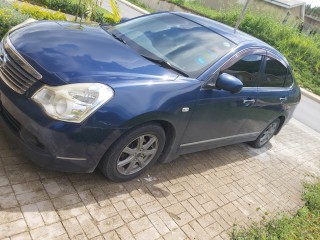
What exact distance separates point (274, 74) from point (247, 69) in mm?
867

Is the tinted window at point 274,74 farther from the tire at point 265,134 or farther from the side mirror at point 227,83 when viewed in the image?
the side mirror at point 227,83

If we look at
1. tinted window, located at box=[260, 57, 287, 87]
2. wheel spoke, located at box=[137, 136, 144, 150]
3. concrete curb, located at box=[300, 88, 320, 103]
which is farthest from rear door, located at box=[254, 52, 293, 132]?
concrete curb, located at box=[300, 88, 320, 103]

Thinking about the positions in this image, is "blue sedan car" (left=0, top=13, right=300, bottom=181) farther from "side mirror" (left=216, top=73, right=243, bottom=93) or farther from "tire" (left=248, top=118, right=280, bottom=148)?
"tire" (left=248, top=118, right=280, bottom=148)

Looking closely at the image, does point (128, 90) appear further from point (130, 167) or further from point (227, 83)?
point (227, 83)

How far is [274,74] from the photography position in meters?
4.85

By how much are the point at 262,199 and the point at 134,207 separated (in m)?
2.00

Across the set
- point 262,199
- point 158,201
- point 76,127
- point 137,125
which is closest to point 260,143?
point 262,199

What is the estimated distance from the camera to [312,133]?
8.59m

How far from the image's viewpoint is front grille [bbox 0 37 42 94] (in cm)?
284

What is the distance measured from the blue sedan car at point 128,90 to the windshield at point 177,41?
12mm

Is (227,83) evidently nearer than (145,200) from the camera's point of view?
No

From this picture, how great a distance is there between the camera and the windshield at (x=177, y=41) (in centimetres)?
371

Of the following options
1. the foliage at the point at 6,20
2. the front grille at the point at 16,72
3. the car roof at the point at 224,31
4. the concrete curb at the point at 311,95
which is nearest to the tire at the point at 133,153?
the front grille at the point at 16,72

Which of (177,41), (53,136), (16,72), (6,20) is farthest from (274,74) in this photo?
(6,20)
